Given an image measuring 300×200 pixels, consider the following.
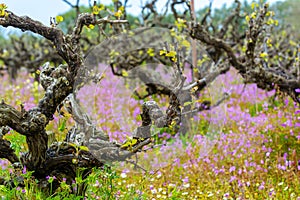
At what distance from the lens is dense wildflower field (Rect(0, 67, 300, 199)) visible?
13.2 feet

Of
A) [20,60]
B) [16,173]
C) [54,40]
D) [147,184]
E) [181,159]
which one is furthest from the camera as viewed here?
[20,60]

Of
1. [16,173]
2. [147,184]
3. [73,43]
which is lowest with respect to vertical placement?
[147,184]

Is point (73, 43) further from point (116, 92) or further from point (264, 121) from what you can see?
point (116, 92)

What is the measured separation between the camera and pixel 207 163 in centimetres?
556

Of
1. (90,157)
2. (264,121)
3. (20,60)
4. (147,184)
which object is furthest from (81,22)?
(20,60)

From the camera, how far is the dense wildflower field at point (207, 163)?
4.04 m

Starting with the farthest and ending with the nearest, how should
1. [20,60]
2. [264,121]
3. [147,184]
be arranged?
[20,60] → [264,121] → [147,184]

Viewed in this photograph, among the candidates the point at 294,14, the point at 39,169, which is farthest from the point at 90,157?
the point at 294,14

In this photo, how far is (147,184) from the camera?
5.09 meters

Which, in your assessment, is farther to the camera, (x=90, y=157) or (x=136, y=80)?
(x=136, y=80)

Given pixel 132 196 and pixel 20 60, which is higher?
pixel 20 60

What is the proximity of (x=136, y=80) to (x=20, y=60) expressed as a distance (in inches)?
228

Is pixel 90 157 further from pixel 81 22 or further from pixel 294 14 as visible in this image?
pixel 294 14

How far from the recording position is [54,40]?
3.79m
